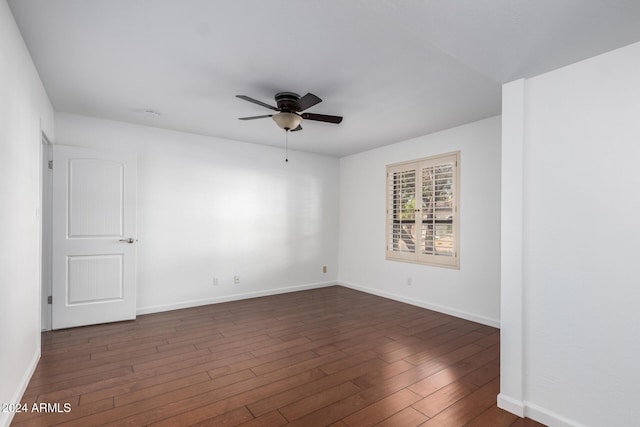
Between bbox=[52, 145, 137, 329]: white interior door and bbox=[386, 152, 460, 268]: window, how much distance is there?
3706 millimetres

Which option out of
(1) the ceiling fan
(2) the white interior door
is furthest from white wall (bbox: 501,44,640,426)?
(2) the white interior door

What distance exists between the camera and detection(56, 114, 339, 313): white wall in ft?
14.6

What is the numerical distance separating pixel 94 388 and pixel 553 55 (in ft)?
12.6

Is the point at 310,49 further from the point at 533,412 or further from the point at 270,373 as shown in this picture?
the point at 533,412

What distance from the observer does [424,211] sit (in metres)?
4.82

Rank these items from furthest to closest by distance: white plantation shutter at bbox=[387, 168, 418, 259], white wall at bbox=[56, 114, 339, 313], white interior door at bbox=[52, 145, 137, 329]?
white plantation shutter at bbox=[387, 168, 418, 259]
white wall at bbox=[56, 114, 339, 313]
white interior door at bbox=[52, 145, 137, 329]

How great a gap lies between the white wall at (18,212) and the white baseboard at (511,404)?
3.12 m

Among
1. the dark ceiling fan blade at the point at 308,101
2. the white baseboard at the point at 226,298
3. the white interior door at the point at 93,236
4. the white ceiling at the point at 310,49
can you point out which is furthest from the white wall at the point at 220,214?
the dark ceiling fan blade at the point at 308,101

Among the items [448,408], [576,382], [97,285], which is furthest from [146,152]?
[576,382]

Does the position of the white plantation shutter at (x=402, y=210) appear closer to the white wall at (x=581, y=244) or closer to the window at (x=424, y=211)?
the window at (x=424, y=211)

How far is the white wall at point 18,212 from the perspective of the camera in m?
1.94

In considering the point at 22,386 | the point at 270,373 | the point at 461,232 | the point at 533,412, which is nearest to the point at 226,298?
the point at 270,373

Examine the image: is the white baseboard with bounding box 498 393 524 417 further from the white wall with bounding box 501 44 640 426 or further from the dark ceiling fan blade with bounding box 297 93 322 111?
the dark ceiling fan blade with bounding box 297 93 322 111

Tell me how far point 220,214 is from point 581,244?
14.3 ft
